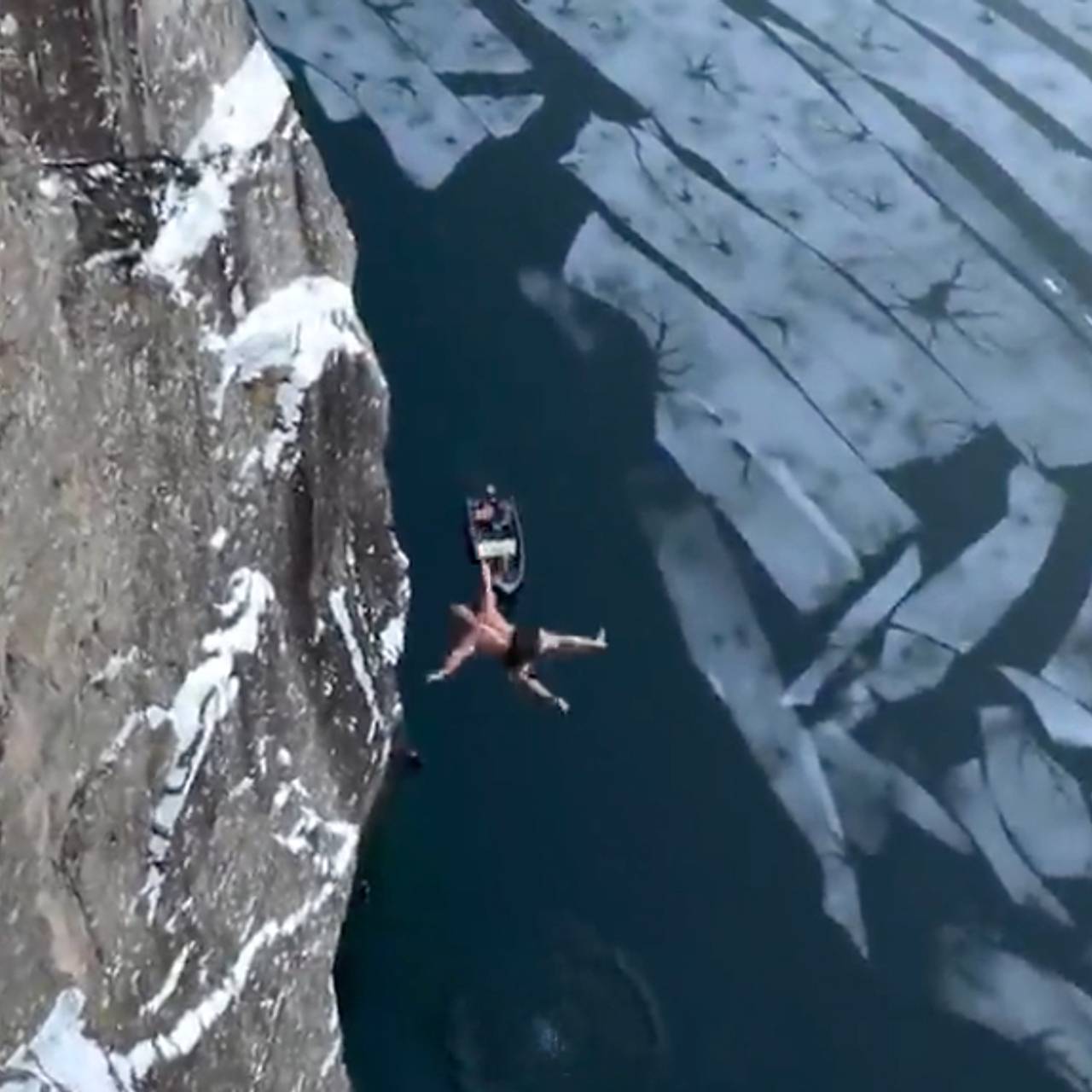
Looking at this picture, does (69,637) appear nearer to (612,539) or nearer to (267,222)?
(267,222)

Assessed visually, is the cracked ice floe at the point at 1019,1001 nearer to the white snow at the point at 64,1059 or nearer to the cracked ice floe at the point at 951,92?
the white snow at the point at 64,1059

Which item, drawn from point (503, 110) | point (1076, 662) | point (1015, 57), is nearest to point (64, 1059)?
point (1076, 662)

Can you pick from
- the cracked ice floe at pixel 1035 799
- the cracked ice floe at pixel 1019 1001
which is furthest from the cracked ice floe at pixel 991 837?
the cracked ice floe at pixel 1019 1001

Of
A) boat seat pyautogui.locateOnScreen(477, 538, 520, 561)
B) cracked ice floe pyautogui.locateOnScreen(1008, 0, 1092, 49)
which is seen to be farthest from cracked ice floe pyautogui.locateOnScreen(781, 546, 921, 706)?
cracked ice floe pyautogui.locateOnScreen(1008, 0, 1092, 49)

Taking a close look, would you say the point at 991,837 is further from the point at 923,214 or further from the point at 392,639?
the point at 923,214

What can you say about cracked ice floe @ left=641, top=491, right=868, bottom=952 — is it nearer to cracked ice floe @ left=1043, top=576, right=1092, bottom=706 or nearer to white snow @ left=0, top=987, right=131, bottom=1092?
cracked ice floe @ left=1043, top=576, right=1092, bottom=706

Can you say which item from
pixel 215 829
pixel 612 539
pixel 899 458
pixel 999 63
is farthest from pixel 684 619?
pixel 999 63
